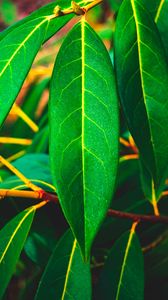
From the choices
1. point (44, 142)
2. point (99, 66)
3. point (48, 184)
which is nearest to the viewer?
point (99, 66)

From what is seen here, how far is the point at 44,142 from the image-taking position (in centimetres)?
116

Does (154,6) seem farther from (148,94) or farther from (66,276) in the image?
(66,276)

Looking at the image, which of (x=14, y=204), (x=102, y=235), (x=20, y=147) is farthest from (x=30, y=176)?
(x=20, y=147)

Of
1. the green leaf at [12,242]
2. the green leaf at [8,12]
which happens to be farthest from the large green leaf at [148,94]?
the green leaf at [8,12]

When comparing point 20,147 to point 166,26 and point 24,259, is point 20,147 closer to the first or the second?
point 24,259

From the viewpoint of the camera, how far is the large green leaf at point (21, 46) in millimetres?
520

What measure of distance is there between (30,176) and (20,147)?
0.49 m

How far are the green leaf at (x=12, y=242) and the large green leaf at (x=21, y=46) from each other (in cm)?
21

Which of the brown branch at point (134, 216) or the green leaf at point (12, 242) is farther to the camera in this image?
the brown branch at point (134, 216)

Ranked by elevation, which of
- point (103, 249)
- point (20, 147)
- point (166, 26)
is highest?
point (166, 26)

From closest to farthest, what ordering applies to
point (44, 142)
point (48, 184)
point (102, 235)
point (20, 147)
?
point (48, 184) < point (102, 235) < point (44, 142) < point (20, 147)

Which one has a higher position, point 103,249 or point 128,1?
point 128,1

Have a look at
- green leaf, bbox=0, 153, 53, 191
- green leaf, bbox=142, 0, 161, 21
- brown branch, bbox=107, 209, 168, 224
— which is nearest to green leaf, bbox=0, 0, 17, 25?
green leaf, bbox=0, 153, 53, 191

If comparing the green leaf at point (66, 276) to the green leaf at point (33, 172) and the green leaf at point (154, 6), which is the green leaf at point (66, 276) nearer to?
the green leaf at point (33, 172)
